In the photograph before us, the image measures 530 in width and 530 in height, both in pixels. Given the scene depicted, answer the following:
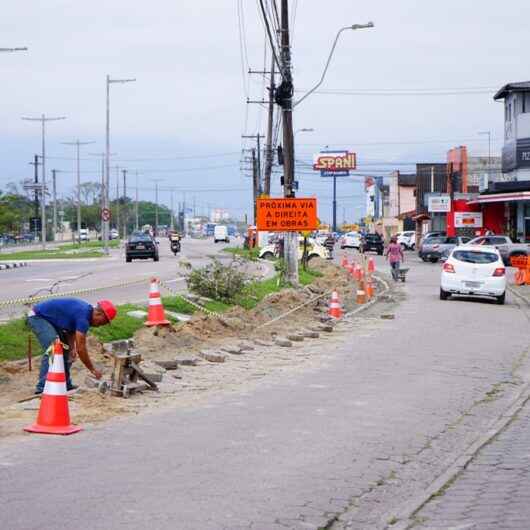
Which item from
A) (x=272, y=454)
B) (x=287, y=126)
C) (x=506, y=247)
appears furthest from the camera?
(x=506, y=247)

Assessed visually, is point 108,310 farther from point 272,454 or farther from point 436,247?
point 436,247

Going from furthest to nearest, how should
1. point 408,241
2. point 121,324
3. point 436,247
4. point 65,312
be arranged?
point 408,241 → point 436,247 → point 121,324 → point 65,312

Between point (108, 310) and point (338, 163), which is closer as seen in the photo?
point (108, 310)

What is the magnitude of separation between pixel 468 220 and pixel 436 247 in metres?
11.7

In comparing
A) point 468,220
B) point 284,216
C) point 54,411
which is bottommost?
point 54,411

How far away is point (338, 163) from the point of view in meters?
141

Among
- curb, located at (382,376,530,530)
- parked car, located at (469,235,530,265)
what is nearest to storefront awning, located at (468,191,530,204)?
parked car, located at (469,235,530,265)

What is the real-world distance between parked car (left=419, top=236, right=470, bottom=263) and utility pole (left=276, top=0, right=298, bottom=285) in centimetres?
2968

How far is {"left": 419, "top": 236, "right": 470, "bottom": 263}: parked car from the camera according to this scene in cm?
5959

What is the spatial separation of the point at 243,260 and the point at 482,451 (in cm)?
1693

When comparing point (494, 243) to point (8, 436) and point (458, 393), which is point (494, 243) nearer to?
point (458, 393)

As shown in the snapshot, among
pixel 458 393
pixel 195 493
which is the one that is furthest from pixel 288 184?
pixel 195 493

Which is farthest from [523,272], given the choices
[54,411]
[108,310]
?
[54,411]

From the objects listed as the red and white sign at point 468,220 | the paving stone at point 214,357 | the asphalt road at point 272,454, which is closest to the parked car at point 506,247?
the red and white sign at point 468,220
